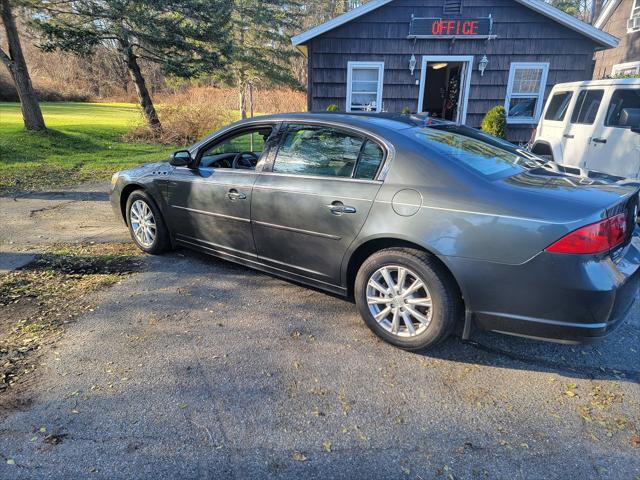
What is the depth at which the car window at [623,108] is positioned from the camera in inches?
226

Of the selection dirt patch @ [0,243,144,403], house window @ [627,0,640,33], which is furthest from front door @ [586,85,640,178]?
house window @ [627,0,640,33]

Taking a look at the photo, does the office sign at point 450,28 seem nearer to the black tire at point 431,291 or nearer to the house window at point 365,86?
the house window at point 365,86

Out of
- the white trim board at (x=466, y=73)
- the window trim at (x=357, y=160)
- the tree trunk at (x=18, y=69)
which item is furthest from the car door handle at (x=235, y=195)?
the tree trunk at (x=18, y=69)

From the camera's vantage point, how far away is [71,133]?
1518 cm

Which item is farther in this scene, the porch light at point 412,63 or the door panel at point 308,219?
the porch light at point 412,63

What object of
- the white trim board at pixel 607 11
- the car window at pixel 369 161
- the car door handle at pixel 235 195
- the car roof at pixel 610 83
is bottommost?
the car door handle at pixel 235 195

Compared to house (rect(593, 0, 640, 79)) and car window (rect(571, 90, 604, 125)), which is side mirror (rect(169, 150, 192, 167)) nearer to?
car window (rect(571, 90, 604, 125))

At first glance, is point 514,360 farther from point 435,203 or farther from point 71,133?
point 71,133

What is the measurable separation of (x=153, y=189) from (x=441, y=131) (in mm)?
2936

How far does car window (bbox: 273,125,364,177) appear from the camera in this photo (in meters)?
3.22

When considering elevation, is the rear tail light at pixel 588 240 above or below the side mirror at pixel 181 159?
below

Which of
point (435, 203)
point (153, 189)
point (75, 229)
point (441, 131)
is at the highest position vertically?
point (441, 131)

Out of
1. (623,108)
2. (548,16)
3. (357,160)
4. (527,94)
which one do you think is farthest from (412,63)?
(357,160)

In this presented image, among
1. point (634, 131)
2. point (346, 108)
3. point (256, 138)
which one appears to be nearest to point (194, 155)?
point (256, 138)
